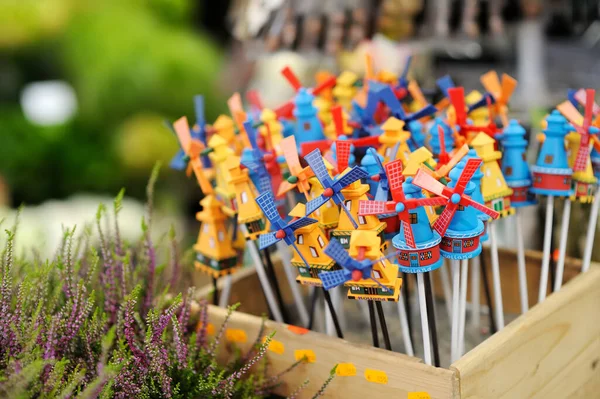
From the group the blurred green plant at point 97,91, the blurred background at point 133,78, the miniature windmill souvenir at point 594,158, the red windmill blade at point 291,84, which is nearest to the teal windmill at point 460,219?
the miniature windmill souvenir at point 594,158

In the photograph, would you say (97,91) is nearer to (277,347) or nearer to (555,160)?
(277,347)

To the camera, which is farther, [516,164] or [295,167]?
[516,164]

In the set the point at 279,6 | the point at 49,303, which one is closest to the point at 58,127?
the point at 279,6

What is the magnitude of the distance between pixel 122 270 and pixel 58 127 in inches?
88.8

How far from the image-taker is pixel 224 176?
44.4 inches

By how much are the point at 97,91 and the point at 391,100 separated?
7.43 ft

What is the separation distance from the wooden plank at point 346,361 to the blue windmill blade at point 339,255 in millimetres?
188

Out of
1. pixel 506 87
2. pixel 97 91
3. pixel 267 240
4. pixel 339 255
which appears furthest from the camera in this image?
pixel 97 91

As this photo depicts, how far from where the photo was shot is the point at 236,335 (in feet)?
3.77

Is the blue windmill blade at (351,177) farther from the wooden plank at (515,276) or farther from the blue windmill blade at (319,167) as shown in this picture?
the wooden plank at (515,276)

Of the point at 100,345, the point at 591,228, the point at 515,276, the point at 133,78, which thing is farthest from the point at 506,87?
the point at 133,78

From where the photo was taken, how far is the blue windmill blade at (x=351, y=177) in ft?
2.88

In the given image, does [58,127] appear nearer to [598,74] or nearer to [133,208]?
[133,208]

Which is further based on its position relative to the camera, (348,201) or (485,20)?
(485,20)
